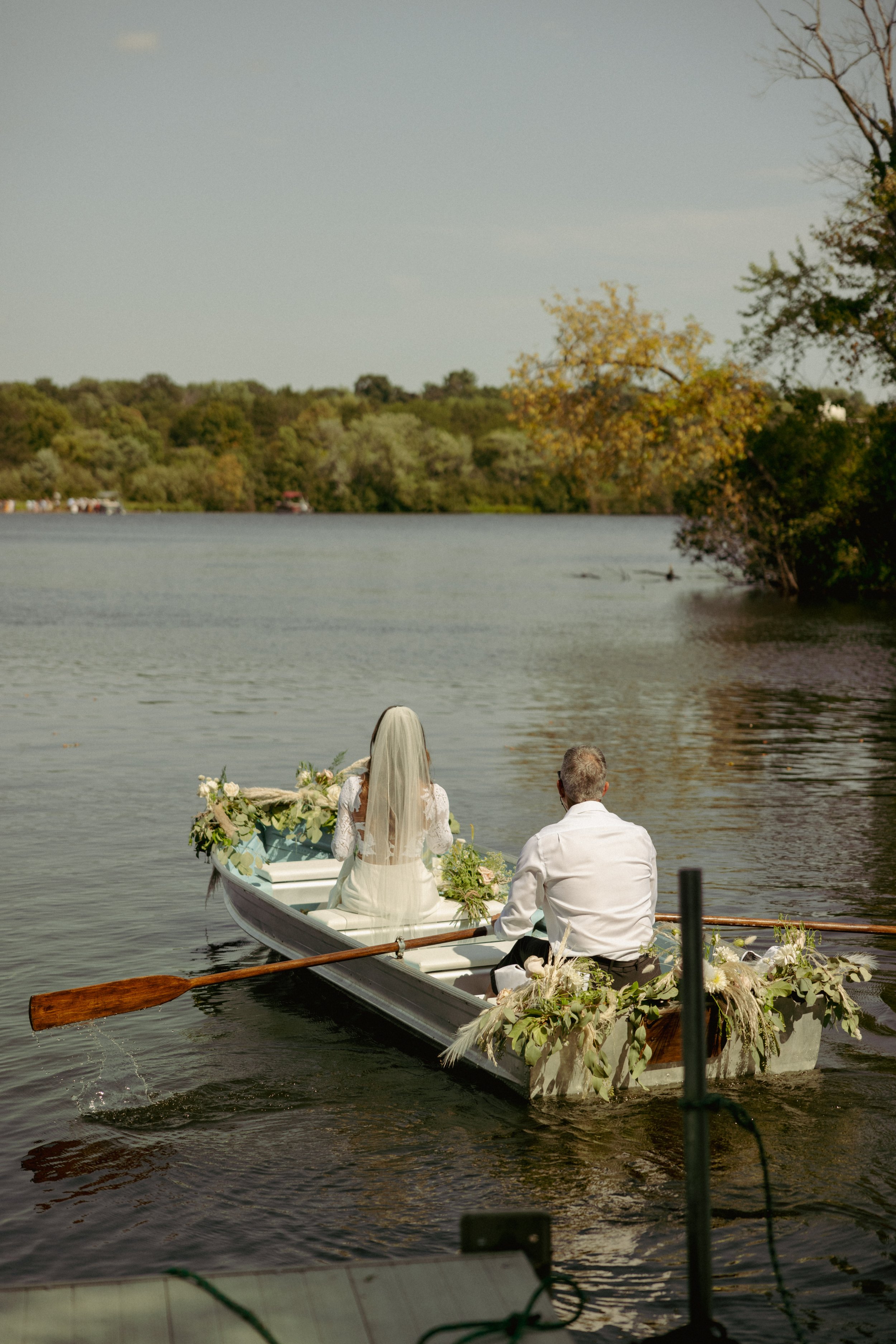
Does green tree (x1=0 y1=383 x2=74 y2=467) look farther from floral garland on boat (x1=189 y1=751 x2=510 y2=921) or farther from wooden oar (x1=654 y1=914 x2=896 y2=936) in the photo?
wooden oar (x1=654 y1=914 x2=896 y2=936)

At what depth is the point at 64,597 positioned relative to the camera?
47188 millimetres

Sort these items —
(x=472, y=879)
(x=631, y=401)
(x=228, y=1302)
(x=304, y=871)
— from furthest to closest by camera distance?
1. (x=631, y=401)
2. (x=304, y=871)
3. (x=472, y=879)
4. (x=228, y=1302)

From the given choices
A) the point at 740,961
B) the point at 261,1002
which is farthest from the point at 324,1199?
the point at 261,1002

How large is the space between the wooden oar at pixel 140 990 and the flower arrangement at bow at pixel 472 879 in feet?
2.68

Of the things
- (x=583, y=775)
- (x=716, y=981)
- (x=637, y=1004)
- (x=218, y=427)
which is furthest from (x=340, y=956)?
(x=218, y=427)

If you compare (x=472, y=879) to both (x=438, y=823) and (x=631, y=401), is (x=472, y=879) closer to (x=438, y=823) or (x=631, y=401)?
(x=438, y=823)

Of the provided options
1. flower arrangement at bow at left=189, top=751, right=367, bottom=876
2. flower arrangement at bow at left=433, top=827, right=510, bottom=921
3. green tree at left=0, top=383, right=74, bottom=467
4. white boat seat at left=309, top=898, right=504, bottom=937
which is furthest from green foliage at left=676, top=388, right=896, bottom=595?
green tree at left=0, top=383, right=74, bottom=467

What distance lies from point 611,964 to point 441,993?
0.99 m

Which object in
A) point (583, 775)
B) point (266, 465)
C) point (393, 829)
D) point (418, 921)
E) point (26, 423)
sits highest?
point (26, 423)

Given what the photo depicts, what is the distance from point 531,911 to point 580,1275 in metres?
2.01

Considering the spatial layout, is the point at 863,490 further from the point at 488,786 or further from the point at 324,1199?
the point at 324,1199

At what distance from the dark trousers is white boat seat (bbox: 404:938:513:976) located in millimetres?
880

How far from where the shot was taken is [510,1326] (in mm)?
3867

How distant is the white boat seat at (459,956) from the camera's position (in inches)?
330
